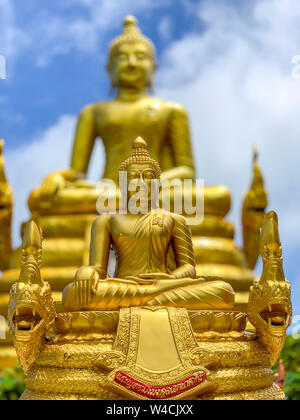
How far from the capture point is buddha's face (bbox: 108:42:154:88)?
7.47 meters

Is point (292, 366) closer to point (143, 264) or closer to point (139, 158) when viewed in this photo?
point (143, 264)

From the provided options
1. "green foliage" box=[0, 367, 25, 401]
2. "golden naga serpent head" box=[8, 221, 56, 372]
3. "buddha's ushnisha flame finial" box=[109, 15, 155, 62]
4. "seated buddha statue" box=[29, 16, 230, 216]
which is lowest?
"green foliage" box=[0, 367, 25, 401]

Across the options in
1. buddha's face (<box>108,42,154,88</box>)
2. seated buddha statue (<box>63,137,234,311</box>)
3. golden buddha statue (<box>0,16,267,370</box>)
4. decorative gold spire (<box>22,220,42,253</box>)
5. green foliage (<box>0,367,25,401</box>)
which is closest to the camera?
decorative gold spire (<box>22,220,42,253</box>)

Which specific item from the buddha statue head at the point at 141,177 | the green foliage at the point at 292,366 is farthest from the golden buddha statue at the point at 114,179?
the buddha statue head at the point at 141,177

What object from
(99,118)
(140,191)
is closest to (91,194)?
(99,118)

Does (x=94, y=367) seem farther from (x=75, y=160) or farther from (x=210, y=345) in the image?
(x=75, y=160)

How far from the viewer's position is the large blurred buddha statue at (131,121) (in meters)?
7.19

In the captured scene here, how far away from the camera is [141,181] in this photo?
12.5 feet

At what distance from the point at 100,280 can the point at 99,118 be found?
4402mm

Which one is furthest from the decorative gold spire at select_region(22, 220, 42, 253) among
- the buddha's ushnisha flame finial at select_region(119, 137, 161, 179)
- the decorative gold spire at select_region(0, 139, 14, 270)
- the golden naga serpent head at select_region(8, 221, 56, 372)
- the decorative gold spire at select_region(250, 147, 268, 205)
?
the decorative gold spire at select_region(250, 147, 268, 205)

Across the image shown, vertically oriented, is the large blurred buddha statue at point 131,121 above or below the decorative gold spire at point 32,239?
above

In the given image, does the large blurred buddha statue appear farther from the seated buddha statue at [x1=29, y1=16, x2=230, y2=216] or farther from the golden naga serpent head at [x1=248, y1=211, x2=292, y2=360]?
the golden naga serpent head at [x1=248, y1=211, x2=292, y2=360]

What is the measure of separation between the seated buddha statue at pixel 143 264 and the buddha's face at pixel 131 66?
150 inches

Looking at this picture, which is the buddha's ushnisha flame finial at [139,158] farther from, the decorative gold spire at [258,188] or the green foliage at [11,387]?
the decorative gold spire at [258,188]
